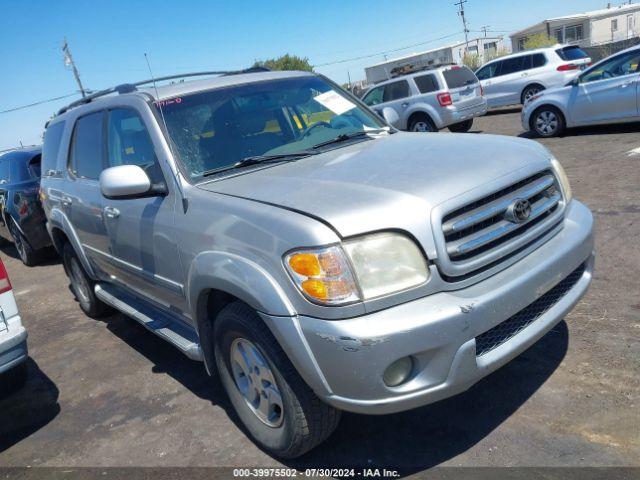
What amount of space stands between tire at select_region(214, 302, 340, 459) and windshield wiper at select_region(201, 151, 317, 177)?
880mm

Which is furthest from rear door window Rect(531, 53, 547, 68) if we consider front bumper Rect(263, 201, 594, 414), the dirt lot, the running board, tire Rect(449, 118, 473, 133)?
front bumper Rect(263, 201, 594, 414)

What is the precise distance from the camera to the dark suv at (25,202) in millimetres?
7629

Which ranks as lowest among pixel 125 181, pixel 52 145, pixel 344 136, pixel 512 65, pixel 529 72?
pixel 529 72

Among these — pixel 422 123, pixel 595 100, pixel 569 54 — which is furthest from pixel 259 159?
pixel 569 54

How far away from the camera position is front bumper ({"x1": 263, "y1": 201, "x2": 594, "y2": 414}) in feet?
7.14

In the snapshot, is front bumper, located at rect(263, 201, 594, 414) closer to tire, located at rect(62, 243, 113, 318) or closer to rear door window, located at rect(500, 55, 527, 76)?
tire, located at rect(62, 243, 113, 318)

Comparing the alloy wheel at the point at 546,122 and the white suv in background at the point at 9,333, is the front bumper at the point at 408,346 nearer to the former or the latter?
the white suv in background at the point at 9,333

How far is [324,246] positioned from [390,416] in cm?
136

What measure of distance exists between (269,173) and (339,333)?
3.98ft

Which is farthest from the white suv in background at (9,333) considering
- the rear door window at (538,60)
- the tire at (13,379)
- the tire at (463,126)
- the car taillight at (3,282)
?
the rear door window at (538,60)

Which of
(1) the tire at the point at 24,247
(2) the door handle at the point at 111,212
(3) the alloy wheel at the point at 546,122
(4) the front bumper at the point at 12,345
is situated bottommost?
(3) the alloy wheel at the point at 546,122

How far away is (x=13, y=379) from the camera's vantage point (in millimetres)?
4266

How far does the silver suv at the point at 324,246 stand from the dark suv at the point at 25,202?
445 cm

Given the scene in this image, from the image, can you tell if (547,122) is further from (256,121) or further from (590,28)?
(590,28)
